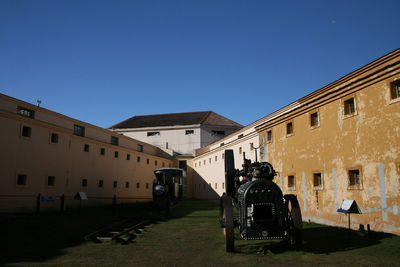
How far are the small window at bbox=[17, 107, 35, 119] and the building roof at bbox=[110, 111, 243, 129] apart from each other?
88.7 feet

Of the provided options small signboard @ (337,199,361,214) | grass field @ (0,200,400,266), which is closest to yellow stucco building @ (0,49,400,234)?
small signboard @ (337,199,361,214)

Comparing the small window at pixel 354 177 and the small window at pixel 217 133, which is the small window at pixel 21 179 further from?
the small window at pixel 217 133

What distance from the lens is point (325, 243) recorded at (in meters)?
9.87

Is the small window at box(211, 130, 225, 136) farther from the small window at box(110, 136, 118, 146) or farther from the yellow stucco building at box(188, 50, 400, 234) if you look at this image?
the yellow stucco building at box(188, 50, 400, 234)

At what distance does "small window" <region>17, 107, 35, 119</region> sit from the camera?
2203cm

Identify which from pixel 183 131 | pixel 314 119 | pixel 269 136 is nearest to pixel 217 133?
pixel 183 131

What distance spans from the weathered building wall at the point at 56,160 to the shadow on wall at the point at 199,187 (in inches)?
350

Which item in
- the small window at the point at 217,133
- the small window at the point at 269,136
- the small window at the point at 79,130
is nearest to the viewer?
the small window at the point at 269,136

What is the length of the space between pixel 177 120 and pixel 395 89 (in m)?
41.8

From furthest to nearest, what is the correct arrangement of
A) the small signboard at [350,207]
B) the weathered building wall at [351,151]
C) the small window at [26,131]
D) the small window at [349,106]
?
the small window at [26,131]
the small window at [349,106]
the small signboard at [350,207]
the weathered building wall at [351,151]

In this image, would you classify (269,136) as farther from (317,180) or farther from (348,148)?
(348,148)

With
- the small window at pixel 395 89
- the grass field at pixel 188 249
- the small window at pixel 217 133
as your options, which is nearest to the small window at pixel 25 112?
the grass field at pixel 188 249

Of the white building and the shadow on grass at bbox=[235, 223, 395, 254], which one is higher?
the white building

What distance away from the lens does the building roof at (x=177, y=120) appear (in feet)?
161
